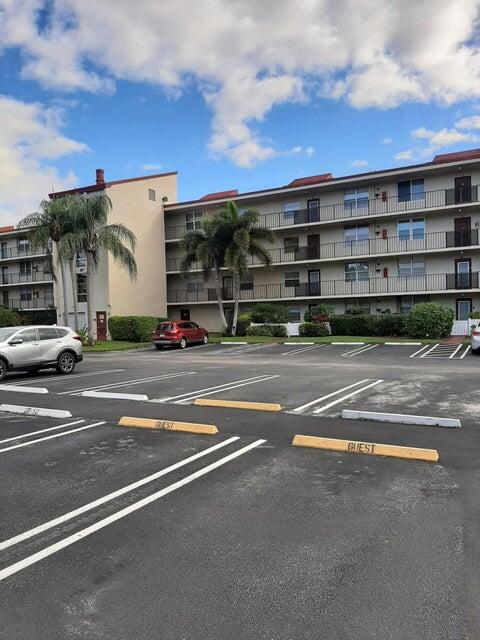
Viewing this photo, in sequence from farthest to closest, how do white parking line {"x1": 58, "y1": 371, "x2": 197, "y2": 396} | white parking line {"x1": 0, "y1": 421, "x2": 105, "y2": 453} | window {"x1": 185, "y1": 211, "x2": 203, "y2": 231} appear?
window {"x1": 185, "y1": 211, "x2": 203, "y2": 231} < white parking line {"x1": 58, "y1": 371, "x2": 197, "y2": 396} < white parking line {"x1": 0, "y1": 421, "x2": 105, "y2": 453}

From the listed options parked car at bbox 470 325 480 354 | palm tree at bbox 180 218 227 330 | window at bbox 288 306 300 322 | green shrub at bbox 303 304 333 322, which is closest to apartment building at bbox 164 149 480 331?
window at bbox 288 306 300 322

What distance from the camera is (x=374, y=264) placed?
112 feet

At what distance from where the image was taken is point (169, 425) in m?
7.68

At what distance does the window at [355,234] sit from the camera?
34469mm

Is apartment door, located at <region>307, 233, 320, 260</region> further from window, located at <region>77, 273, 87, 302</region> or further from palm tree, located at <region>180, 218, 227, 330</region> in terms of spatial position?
window, located at <region>77, 273, 87, 302</region>

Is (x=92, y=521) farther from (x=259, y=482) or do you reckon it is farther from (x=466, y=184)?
(x=466, y=184)

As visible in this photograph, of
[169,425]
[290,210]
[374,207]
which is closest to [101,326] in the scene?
[290,210]

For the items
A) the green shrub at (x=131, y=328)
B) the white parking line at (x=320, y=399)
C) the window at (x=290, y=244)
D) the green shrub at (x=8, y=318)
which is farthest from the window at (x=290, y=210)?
the white parking line at (x=320, y=399)

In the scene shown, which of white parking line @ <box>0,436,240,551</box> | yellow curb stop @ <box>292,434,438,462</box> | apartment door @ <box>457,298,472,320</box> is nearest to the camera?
white parking line @ <box>0,436,240,551</box>

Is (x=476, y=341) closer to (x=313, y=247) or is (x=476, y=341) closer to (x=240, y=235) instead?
(x=240, y=235)

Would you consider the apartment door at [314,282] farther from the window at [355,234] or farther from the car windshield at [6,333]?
the car windshield at [6,333]

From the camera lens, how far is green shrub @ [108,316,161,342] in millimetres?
32531

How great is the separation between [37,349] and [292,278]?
24.7 meters

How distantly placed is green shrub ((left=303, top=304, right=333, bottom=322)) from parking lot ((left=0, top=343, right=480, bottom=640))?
79.6ft
